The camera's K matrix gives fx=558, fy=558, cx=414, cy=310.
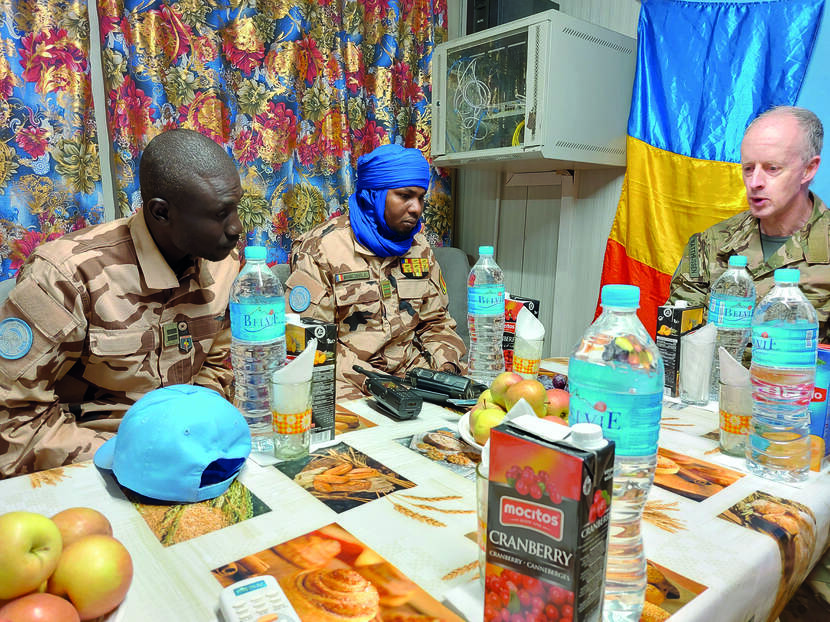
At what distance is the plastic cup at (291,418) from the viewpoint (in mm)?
927

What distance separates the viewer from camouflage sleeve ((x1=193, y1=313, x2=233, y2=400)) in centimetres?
147

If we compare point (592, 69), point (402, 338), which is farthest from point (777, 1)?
point (402, 338)

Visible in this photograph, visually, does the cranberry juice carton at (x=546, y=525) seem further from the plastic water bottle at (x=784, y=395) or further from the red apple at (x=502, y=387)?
the plastic water bottle at (x=784, y=395)

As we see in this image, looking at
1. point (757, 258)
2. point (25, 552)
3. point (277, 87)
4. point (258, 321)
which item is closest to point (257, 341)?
point (258, 321)

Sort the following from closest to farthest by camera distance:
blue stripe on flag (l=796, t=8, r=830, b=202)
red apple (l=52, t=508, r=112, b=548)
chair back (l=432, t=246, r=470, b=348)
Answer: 1. red apple (l=52, t=508, r=112, b=548)
2. blue stripe on flag (l=796, t=8, r=830, b=202)
3. chair back (l=432, t=246, r=470, b=348)

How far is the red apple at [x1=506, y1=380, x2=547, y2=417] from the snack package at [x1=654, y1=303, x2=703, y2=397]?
0.53 metres

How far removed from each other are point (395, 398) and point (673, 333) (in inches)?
27.7

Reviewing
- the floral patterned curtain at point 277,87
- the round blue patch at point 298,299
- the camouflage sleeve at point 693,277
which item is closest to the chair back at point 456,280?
the floral patterned curtain at point 277,87

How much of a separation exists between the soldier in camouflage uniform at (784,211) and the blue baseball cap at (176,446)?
148cm

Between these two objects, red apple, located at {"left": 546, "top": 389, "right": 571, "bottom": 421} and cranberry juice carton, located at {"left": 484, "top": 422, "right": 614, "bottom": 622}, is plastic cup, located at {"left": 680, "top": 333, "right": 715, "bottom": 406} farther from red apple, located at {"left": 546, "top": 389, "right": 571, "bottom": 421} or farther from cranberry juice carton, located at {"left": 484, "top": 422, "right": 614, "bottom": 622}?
cranberry juice carton, located at {"left": 484, "top": 422, "right": 614, "bottom": 622}

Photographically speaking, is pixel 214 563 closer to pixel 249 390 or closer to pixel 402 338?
pixel 249 390

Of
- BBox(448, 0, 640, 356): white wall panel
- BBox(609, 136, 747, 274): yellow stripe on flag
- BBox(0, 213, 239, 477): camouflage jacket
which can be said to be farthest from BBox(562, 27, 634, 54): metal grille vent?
BBox(0, 213, 239, 477): camouflage jacket

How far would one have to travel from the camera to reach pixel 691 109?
2240mm

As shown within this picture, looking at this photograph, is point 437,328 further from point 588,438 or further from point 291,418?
point 588,438
